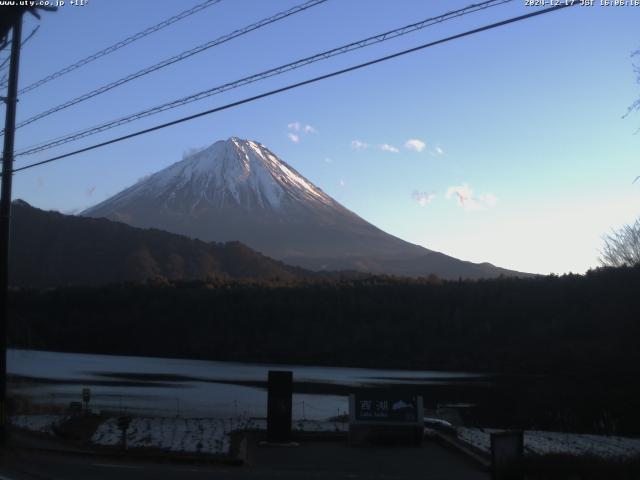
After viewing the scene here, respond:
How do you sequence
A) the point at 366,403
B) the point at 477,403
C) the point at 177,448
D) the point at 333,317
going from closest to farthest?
1. the point at 177,448
2. the point at 366,403
3. the point at 477,403
4. the point at 333,317

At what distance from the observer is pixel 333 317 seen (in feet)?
320

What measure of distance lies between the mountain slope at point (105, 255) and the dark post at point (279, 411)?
102669mm

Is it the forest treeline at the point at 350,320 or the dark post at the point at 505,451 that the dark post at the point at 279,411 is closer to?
the dark post at the point at 505,451

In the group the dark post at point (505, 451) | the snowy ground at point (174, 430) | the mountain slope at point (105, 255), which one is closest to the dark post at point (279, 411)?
the snowy ground at point (174, 430)

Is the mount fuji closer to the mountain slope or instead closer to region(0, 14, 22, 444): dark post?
the mountain slope

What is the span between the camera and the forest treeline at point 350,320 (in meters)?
80.6

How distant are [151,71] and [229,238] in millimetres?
158473

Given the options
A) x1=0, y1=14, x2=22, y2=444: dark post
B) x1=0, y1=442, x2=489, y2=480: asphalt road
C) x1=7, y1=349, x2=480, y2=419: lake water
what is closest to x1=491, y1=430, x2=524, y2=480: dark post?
x1=0, y1=442, x2=489, y2=480: asphalt road

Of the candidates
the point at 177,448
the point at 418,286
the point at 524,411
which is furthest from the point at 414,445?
the point at 418,286

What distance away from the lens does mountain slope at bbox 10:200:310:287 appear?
407ft

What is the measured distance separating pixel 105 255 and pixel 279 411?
114765mm

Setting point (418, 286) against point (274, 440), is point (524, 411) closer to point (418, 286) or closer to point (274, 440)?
point (274, 440)

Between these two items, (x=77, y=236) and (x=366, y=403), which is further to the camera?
(x=77, y=236)

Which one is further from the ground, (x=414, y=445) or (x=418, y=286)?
(x=418, y=286)
